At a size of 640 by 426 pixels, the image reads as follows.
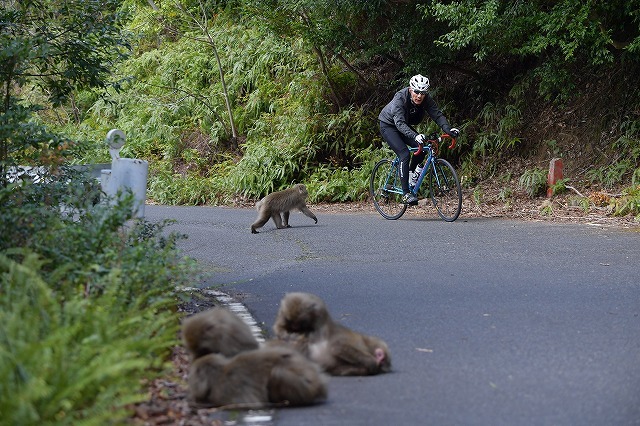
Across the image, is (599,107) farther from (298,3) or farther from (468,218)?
(298,3)

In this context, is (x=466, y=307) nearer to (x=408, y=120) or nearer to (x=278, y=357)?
(x=278, y=357)

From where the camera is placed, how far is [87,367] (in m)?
4.35

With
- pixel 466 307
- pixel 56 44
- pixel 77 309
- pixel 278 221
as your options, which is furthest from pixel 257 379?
pixel 278 221

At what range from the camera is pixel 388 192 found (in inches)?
706

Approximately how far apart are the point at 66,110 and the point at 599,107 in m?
22.0

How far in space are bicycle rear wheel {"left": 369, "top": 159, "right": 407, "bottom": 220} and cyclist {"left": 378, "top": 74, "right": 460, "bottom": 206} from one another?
0.48 meters

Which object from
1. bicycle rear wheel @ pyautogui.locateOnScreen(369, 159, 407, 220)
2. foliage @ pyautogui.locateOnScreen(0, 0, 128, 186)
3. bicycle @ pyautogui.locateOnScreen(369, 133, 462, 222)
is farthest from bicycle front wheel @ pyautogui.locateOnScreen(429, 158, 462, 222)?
foliage @ pyautogui.locateOnScreen(0, 0, 128, 186)

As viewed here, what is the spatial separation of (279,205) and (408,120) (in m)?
2.95

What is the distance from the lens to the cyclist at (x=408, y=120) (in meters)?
16.2

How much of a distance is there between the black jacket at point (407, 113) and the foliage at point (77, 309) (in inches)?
316

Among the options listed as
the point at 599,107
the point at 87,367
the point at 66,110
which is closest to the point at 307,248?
the point at 87,367

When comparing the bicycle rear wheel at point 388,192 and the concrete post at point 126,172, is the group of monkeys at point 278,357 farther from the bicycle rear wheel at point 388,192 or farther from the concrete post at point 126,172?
the bicycle rear wheel at point 388,192

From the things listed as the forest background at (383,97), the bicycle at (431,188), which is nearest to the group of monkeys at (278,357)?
Result: the bicycle at (431,188)

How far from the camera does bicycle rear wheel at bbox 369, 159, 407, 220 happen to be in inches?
684
